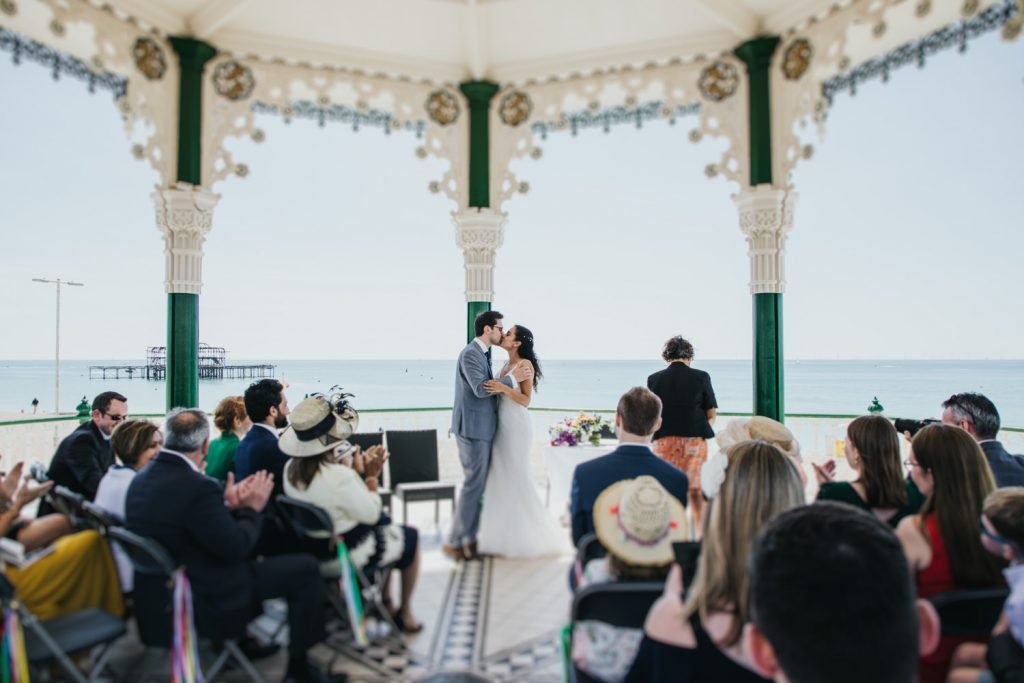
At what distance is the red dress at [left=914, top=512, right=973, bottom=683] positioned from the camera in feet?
5.62

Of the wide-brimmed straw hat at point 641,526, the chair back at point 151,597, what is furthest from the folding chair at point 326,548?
the wide-brimmed straw hat at point 641,526

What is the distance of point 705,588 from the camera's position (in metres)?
1.27

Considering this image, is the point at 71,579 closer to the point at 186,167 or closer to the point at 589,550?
the point at 589,550

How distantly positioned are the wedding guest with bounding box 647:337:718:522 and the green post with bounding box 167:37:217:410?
3623 mm

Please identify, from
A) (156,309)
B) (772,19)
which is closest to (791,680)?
(772,19)

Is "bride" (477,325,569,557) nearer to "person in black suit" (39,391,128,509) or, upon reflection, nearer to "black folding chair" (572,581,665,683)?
"person in black suit" (39,391,128,509)

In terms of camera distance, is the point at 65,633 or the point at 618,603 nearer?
the point at 618,603

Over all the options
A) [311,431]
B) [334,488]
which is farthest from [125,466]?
[334,488]

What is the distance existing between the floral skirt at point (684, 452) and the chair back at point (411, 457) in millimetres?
1732

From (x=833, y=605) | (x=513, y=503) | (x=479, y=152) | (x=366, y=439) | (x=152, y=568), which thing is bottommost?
(x=513, y=503)

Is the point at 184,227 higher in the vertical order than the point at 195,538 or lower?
higher

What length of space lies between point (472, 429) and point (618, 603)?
2.70m

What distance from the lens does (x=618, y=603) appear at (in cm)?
159

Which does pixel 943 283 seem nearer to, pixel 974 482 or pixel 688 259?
pixel 688 259
